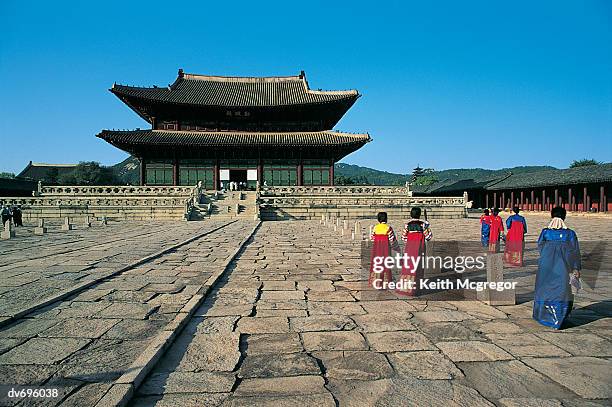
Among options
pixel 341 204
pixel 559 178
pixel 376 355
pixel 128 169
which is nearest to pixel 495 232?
pixel 376 355

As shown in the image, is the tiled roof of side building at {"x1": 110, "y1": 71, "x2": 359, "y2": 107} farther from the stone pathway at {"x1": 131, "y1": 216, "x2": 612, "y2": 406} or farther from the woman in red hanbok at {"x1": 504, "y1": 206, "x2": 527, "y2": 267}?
the stone pathway at {"x1": 131, "y1": 216, "x2": 612, "y2": 406}

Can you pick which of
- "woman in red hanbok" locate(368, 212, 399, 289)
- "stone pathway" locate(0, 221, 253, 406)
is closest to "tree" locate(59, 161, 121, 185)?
"stone pathway" locate(0, 221, 253, 406)

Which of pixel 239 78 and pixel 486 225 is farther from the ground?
pixel 239 78

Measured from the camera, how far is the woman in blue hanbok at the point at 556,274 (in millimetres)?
3969

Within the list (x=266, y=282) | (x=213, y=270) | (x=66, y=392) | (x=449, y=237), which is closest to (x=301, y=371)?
(x=66, y=392)

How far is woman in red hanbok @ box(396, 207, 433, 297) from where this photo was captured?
533 centimetres

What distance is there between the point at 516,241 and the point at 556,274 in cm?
416

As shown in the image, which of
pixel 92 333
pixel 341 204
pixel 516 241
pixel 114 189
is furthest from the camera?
pixel 114 189

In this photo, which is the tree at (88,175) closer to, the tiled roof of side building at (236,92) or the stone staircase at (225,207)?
the tiled roof of side building at (236,92)

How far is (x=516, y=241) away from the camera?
789cm

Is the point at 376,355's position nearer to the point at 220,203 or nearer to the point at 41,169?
the point at 220,203

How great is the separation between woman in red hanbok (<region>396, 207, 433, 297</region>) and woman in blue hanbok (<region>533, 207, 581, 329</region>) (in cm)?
153

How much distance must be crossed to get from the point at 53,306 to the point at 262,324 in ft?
8.98

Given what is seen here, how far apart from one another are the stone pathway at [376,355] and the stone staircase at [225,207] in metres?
17.1
